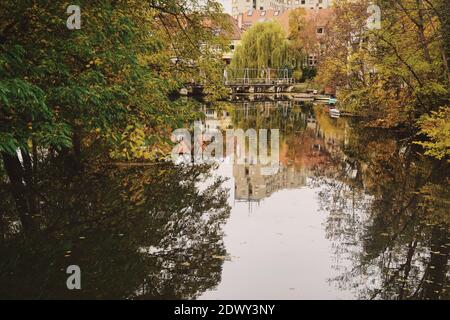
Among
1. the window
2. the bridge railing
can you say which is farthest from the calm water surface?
the window

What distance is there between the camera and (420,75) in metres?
28.5

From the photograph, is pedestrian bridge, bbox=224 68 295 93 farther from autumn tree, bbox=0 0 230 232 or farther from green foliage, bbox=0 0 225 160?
green foliage, bbox=0 0 225 160

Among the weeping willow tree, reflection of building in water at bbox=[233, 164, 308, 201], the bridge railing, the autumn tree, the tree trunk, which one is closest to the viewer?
the autumn tree

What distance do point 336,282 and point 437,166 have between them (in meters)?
14.7

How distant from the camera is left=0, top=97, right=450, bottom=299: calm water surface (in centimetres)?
1011

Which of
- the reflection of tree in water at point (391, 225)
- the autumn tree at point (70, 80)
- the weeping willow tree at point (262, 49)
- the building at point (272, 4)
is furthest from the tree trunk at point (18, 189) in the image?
the building at point (272, 4)

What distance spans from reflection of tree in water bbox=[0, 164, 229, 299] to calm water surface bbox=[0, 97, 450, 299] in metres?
0.03

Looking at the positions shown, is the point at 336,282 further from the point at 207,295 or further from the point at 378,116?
the point at 378,116

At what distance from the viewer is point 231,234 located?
13.5 metres

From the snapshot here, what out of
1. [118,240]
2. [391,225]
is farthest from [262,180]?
[118,240]

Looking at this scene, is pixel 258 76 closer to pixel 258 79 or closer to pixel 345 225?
pixel 258 79

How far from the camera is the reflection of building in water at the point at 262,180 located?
18125 mm

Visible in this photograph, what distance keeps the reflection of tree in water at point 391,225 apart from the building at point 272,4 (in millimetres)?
129895

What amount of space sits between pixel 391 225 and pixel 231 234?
400cm
